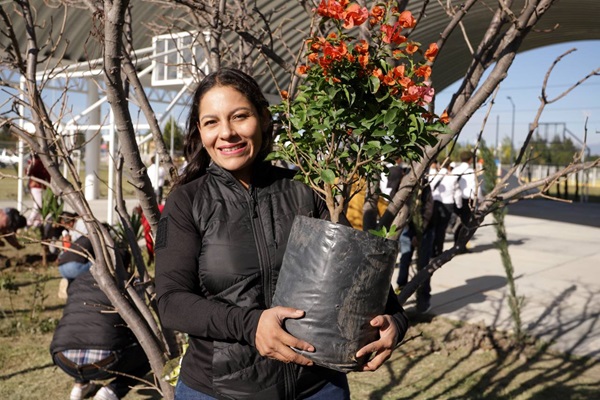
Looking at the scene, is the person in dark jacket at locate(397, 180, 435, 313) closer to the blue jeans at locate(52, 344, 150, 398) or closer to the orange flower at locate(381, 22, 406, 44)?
the blue jeans at locate(52, 344, 150, 398)

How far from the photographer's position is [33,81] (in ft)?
7.76

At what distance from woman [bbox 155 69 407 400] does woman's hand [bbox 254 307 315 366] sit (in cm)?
10

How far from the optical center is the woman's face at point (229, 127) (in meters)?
1.69

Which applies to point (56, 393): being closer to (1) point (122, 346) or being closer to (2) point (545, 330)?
(1) point (122, 346)

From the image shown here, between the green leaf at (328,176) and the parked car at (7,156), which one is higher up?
the parked car at (7,156)

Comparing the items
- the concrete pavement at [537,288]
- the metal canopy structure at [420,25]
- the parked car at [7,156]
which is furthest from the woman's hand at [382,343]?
the metal canopy structure at [420,25]

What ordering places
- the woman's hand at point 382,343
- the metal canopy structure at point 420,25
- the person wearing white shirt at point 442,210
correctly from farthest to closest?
the metal canopy structure at point 420,25 < the person wearing white shirt at point 442,210 < the woman's hand at point 382,343

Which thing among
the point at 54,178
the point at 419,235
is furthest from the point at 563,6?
the point at 54,178

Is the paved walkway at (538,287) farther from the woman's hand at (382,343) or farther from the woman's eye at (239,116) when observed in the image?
the woman's eye at (239,116)

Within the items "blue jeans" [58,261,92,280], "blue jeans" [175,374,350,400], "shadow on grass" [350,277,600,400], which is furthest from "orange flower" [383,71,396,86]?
"blue jeans" [58,261,92,280]

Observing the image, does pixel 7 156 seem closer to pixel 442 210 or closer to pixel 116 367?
pixel 116 367

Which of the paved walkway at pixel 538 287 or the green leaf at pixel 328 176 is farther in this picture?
the paved walkway at pixel 538 287

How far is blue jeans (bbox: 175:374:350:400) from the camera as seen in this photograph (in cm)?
171

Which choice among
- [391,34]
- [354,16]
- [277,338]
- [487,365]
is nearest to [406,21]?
[391,34]
